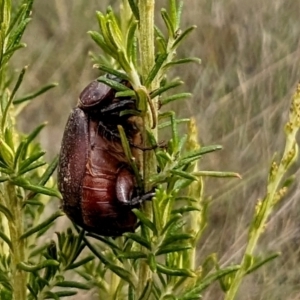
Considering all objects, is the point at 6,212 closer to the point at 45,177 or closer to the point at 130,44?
the point at 45,177

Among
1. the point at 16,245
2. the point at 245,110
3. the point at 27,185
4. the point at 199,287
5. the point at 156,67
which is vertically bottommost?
the point at 245,110

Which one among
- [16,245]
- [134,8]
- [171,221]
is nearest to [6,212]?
[16,245]

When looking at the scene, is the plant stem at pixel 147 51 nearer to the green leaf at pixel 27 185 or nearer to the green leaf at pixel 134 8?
the green leaf at pixel 134 8

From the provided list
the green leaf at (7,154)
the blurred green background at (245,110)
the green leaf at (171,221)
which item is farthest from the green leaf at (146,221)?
the blurred green background at (245,110)

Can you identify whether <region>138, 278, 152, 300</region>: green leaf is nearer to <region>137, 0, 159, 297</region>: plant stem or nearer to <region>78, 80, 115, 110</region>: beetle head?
<region>137, 0, 159, 297</region>: plant stem

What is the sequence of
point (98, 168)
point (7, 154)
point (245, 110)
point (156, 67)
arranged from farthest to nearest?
point (245, 110), point (98, 168), point (7, 154), point (156, 67)

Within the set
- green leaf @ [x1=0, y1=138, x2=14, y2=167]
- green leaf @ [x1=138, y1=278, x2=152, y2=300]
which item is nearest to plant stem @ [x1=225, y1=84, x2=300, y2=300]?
green leaf @ [x1=138, y1=278, x2=152, y2=300]

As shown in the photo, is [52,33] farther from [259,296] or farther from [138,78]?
[138,78]

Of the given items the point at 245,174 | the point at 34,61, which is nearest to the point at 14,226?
the point at 245,174
